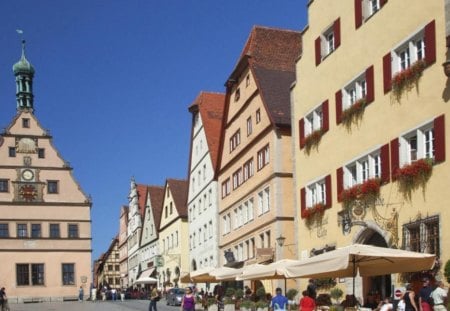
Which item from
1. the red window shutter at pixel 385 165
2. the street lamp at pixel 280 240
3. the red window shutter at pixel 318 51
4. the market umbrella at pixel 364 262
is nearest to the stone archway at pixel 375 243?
the red window shutter at pixel 385 165

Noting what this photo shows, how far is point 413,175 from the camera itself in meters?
21.9

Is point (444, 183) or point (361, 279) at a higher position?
point (444, 183)

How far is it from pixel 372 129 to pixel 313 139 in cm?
528

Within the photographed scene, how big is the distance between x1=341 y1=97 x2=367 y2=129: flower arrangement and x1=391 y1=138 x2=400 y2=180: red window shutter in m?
2.44

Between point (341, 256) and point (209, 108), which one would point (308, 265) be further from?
point (209, 108)

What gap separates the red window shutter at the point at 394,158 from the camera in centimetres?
2297

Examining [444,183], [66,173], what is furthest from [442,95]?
[66,173]

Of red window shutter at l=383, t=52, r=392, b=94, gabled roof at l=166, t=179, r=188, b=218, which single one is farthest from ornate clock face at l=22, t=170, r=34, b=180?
red window shutter at l=383, t=52, r=392, b=94

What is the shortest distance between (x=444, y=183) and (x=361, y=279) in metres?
7.17

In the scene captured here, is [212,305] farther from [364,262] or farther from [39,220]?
[39,220]

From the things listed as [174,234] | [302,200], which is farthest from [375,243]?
[174,234]

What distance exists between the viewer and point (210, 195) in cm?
5131

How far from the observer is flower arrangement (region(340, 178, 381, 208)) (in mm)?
24234

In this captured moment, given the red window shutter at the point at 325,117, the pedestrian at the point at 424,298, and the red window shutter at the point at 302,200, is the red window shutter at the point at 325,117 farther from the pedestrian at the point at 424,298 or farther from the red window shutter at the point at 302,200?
the pedestrian at the point at 424,298
